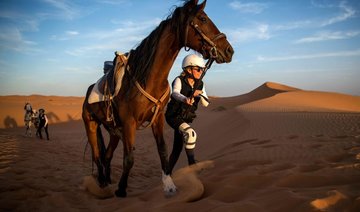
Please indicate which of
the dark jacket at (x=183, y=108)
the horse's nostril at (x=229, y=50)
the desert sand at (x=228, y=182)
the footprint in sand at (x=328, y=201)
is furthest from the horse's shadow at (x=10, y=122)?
the footprint in sand at (x=328, y=201)

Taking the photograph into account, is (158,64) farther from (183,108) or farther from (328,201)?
(328,201)

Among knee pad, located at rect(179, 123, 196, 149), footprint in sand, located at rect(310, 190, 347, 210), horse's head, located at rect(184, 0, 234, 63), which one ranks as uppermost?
horse's head, located at rect(184, 0, 234, 63)

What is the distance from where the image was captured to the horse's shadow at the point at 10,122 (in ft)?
92.1

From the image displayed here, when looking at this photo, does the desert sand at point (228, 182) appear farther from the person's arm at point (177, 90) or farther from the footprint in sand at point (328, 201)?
the person's arm at point (177, 90)

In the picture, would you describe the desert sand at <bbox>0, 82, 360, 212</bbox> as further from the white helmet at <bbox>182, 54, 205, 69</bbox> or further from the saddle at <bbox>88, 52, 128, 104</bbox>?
the white helmet at <bbox>182, 54, 205, 69</bbox>

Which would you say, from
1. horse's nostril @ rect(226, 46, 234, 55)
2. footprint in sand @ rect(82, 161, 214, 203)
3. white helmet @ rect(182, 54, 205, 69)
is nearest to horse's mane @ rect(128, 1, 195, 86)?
horse's nostril @ rect(226, 46, 234, 55)

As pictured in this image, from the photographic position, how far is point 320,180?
3178 millimetres

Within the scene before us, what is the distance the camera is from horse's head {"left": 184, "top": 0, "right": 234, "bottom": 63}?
352 centimetres

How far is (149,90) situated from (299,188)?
2.33m

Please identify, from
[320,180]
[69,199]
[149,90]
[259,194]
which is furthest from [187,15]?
[69,199]

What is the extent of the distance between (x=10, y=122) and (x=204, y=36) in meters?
31.9

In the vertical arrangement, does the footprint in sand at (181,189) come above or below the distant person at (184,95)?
below

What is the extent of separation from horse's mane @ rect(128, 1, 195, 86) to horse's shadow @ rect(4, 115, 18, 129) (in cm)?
2983

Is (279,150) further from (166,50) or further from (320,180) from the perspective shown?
(166,50)
